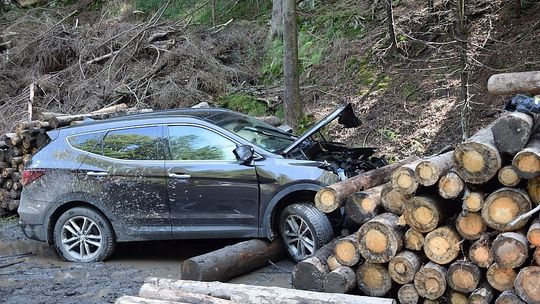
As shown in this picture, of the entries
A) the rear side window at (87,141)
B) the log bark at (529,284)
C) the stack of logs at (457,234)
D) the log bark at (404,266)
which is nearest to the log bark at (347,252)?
the stack of logs at (457,234)

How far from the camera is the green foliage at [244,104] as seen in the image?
14.1m

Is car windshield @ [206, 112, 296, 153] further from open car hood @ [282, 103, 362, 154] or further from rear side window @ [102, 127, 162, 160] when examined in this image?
rear side window @ [102, 127, 162, 160]

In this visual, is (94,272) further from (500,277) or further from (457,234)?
(500,277)

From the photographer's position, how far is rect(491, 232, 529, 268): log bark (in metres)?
4.85

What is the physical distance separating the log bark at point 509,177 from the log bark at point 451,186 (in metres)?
0.35

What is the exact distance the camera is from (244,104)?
1456cm

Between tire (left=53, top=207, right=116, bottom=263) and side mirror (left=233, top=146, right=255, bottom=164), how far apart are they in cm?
221

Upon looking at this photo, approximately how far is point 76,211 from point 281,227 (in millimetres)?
3023

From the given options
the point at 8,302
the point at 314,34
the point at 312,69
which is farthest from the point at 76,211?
the point at 314,34

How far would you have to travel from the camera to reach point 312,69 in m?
15.1

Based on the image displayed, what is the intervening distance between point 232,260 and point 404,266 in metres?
2.36

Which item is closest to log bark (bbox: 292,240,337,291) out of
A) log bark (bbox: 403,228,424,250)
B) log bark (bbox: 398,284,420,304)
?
log bark (bbox: 398,284,420,304)

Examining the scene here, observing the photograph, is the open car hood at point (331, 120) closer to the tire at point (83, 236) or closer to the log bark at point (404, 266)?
the log bark at point (404, 266)

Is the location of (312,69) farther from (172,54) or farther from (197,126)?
(197,126)
